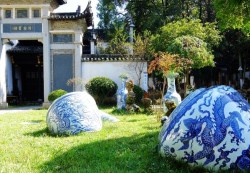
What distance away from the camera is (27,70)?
24.9m

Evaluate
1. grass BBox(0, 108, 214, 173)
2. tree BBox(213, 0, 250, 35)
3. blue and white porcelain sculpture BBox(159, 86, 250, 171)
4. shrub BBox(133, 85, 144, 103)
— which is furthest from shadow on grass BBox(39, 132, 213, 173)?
shrub BBox(133, 85, 144, 103)

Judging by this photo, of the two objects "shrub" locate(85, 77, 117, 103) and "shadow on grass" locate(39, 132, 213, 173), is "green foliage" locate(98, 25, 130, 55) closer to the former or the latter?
"shrub" locate(85, 77, 117, 103)

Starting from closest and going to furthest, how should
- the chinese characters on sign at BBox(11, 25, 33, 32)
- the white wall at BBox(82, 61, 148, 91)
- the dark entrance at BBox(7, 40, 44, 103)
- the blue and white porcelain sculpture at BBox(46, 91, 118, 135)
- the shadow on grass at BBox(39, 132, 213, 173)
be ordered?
the shadow on grass at BBox(39, 132, 213, 173) → the blue and white porcelain sculpture at BBox(46, 91, 118, 135) → the chinese characters on sign at BBox(11, 25, 33, 32) → the white wall at BBox(82, 61, 148, 91) → the dark entrance at BBox(7, 40, 44, 103)

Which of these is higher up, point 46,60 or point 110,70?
point 46,60

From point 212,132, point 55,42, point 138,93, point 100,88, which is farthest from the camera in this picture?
point 55,42

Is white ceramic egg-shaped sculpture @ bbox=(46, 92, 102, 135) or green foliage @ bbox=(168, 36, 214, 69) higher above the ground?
green foliage @ bbox=(168, 36, 214, 69)

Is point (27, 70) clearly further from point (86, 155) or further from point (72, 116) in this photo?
point (86, 155)

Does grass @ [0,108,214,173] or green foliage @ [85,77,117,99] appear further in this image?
green foliage @ [85,77,117,99]

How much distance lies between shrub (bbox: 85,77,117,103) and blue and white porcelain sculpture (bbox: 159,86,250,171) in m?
13.4

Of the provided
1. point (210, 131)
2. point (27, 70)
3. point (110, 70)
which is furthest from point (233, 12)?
point (27, 70)

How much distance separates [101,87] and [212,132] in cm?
1388

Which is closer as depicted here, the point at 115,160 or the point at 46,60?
the point at 115,160

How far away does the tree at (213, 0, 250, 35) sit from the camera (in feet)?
25.4

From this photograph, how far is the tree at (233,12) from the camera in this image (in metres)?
7.73
